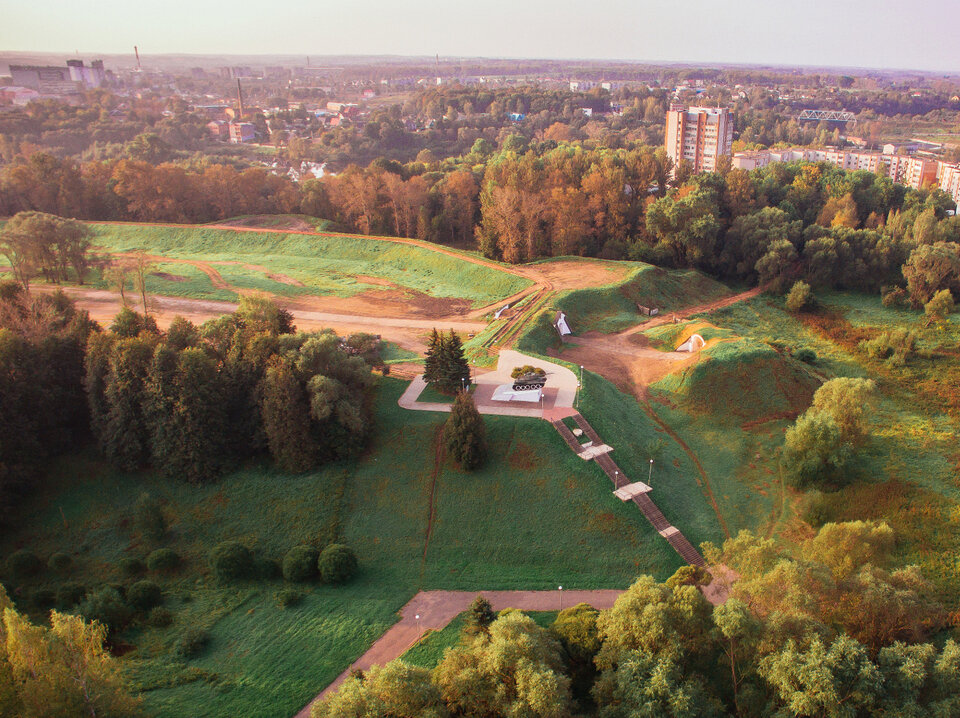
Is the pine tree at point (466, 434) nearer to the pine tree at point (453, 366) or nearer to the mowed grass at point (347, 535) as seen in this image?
the mowed grass at point (347, 535)

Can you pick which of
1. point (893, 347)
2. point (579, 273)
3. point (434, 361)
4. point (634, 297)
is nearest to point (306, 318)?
point (434, 361)

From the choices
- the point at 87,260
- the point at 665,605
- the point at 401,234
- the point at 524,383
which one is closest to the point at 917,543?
the point at 665,605

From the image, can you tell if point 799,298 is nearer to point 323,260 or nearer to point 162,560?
point 323,260

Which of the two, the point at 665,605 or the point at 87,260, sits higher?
the point at 87,260

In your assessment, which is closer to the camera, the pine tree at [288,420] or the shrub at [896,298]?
the pine tree at [288,420]

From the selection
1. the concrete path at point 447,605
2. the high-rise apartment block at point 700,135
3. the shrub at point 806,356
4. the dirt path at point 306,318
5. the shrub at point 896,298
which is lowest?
the concrete path at point 447,605

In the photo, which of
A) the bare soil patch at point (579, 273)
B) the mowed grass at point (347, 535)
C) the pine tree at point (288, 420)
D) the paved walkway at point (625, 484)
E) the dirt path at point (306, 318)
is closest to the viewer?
the mowed grass at point (347, 535)

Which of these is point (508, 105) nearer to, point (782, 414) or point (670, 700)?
point (782, 414)

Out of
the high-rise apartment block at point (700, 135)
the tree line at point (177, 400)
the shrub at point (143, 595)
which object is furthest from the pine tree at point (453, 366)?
the high-rise apartment block at point (700, 135)
